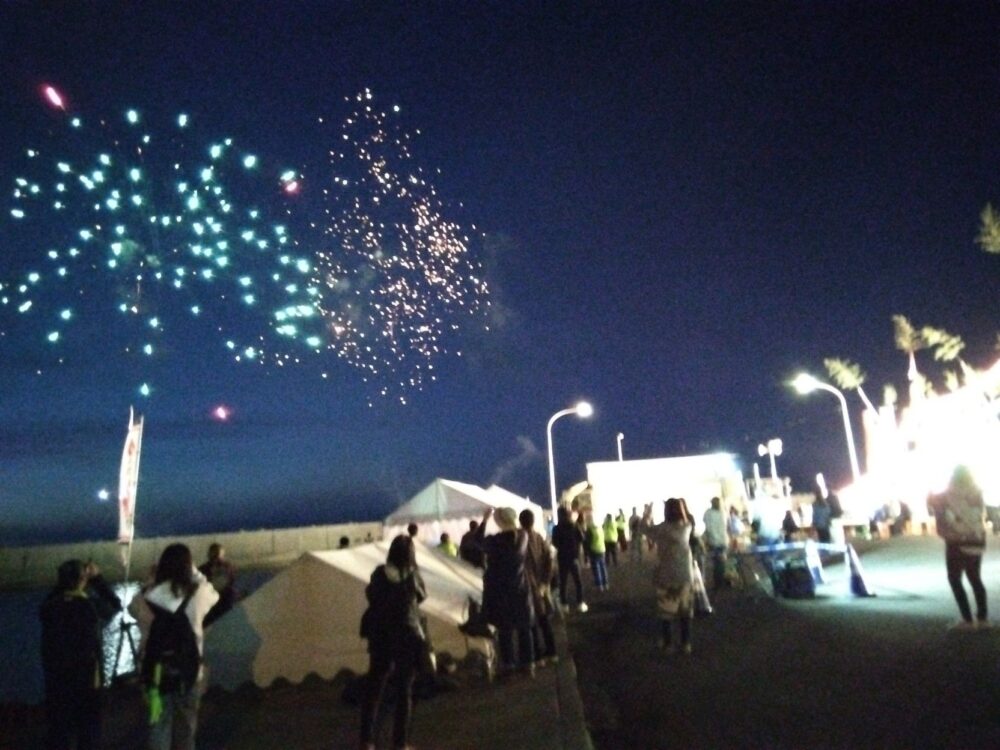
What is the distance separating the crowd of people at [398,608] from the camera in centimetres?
544

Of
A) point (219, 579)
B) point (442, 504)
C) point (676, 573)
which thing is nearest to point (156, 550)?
point (442, 504)

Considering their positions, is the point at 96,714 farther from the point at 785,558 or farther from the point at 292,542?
the point at 292,542

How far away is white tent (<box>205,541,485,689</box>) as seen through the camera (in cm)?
887

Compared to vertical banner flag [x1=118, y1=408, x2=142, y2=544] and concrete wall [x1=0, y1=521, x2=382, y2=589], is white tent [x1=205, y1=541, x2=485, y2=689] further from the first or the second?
concrete wall [x1=0, y1=521, x2=382, y2=589]

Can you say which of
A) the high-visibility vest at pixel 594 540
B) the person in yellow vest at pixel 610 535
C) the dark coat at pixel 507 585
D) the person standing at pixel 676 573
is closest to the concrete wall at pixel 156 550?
the person in yellow vest at pixel 610 535

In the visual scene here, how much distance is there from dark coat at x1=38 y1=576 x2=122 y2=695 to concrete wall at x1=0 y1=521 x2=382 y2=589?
48.1 m

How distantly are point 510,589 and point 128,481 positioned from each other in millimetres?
7142

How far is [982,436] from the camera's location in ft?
88.0

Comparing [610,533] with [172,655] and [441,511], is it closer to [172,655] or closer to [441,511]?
[441,511]

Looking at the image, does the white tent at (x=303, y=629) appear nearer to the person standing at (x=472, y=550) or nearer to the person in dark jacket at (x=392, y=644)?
the person in dark jacket at (x=392, y=644)

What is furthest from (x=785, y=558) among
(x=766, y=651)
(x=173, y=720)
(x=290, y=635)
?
(x=173, y=720)

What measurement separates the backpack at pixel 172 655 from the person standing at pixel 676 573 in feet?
18.2

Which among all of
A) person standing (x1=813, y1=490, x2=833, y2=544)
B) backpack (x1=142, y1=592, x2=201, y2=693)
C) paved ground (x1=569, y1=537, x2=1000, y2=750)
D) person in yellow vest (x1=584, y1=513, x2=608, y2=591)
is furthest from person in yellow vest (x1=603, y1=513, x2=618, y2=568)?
backpack (x1=142, y1=592, x2=201, y2=693)

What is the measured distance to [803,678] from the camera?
25.2 feet
